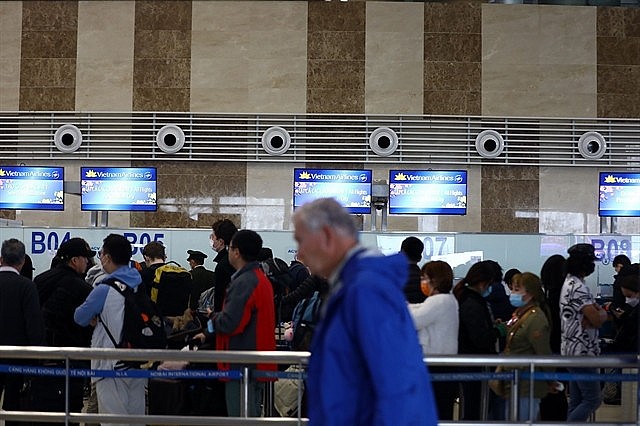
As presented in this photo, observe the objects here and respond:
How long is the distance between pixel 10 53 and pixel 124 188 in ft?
11.4

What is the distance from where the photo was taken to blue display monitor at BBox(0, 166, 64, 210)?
47.6ft

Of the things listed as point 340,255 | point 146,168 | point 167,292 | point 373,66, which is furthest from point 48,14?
point 340,255

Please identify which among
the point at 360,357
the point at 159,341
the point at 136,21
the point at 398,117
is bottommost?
the point at 159,341

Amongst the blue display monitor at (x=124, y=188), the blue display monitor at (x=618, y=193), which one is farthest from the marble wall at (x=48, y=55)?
the blue display monitor at (x=618, y=193)

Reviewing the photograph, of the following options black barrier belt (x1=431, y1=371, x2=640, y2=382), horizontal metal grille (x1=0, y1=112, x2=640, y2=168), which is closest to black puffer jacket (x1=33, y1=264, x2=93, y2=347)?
black barrier belt (x1=431, y1=371, x2=640, y2=382)

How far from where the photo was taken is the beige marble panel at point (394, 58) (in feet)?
51.3

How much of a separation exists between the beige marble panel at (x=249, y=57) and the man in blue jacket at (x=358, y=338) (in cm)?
1303

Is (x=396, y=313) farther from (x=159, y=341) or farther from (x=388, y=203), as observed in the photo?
(x=388, y=203)

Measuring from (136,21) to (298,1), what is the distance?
2675mm

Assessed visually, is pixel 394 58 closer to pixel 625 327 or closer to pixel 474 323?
pixel 625 327

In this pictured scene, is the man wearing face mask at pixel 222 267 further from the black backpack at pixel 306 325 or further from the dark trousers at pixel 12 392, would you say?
the dark trousers at pixel 12 392

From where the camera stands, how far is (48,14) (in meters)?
16.0

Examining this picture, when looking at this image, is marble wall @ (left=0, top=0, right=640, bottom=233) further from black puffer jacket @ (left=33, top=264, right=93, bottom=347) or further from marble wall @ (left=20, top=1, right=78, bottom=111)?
black puffer jacket @ (left=33, top=264, right=93, bottom=347)

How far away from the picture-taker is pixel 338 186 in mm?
14289
